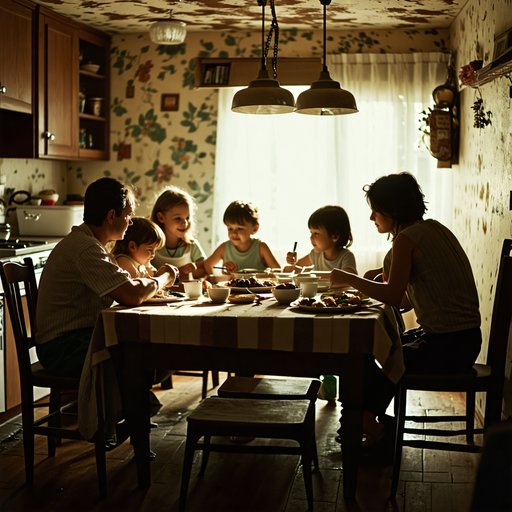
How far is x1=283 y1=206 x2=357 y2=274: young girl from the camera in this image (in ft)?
11.3

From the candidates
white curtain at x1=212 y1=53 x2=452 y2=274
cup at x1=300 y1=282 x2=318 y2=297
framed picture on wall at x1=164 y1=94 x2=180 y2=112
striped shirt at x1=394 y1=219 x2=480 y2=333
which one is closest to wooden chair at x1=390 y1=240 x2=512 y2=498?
striped shirt at x1=394 y1=219 x2=480 y2=333

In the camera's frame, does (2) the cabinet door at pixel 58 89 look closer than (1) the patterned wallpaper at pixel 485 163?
No

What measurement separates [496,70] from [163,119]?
9.23ft

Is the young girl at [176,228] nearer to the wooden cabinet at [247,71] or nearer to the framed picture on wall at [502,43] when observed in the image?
the wooden cabinet at [247,71]

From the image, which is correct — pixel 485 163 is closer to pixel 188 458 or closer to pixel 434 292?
pixel 434 292

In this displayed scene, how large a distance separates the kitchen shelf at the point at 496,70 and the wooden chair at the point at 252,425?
1.52 meters

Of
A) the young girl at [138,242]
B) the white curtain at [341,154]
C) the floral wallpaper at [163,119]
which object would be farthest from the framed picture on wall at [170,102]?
the young girl at [138,242]

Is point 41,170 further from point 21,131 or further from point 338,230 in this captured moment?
point 338,230

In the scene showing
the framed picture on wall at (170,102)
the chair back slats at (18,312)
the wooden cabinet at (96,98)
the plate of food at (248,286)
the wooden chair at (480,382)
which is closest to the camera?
the wooden chair at (480,382)

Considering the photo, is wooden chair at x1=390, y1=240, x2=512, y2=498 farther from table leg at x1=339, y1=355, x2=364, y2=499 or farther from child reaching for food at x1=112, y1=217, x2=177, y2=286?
child reaching for food at x1=112, y1=217, x2=177, y2=286

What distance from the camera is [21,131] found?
4.08m

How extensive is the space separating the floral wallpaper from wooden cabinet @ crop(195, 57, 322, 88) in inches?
3.3

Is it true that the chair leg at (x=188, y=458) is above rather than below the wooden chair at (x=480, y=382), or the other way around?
below

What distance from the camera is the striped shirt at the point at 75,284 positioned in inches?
94.7
